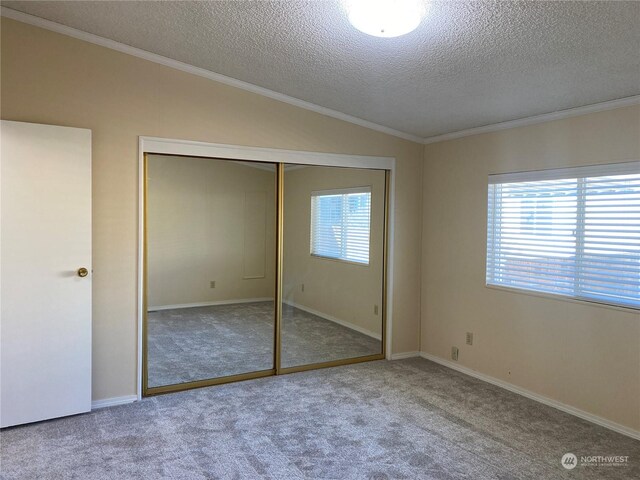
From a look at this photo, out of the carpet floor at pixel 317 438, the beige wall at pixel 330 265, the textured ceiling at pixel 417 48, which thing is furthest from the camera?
the beige wall at pixel 330 265

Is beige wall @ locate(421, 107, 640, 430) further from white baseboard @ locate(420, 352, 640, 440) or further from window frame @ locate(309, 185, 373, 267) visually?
window frame @ locate(309, 185, 373, 267)

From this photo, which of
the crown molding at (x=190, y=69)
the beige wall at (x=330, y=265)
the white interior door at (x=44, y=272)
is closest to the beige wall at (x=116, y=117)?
the crown molding at (x=190, y=69)

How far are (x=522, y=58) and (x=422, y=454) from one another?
244cm

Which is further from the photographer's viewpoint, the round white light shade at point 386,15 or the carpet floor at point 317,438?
the carpet floor at point 317,438

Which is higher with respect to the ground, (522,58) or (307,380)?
(522,58)

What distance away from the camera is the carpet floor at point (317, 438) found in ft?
8.64

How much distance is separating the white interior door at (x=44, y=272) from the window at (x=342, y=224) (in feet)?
6.41

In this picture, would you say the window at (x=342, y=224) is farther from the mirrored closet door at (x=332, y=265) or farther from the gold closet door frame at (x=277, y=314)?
the gold closet door frame at (x=277, y=314)

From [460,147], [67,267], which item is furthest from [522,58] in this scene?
[67,267]

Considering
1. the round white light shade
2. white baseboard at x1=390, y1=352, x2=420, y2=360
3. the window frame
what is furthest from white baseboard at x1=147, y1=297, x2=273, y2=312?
the round white light shade

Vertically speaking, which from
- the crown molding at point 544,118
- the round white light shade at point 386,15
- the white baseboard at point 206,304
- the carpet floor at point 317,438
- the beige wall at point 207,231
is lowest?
the carpet floor at point 317,438

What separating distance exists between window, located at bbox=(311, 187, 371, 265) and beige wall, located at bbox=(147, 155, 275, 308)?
0.45 metres

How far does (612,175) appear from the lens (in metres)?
3.24

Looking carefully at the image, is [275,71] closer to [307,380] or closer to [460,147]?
[460,147]
